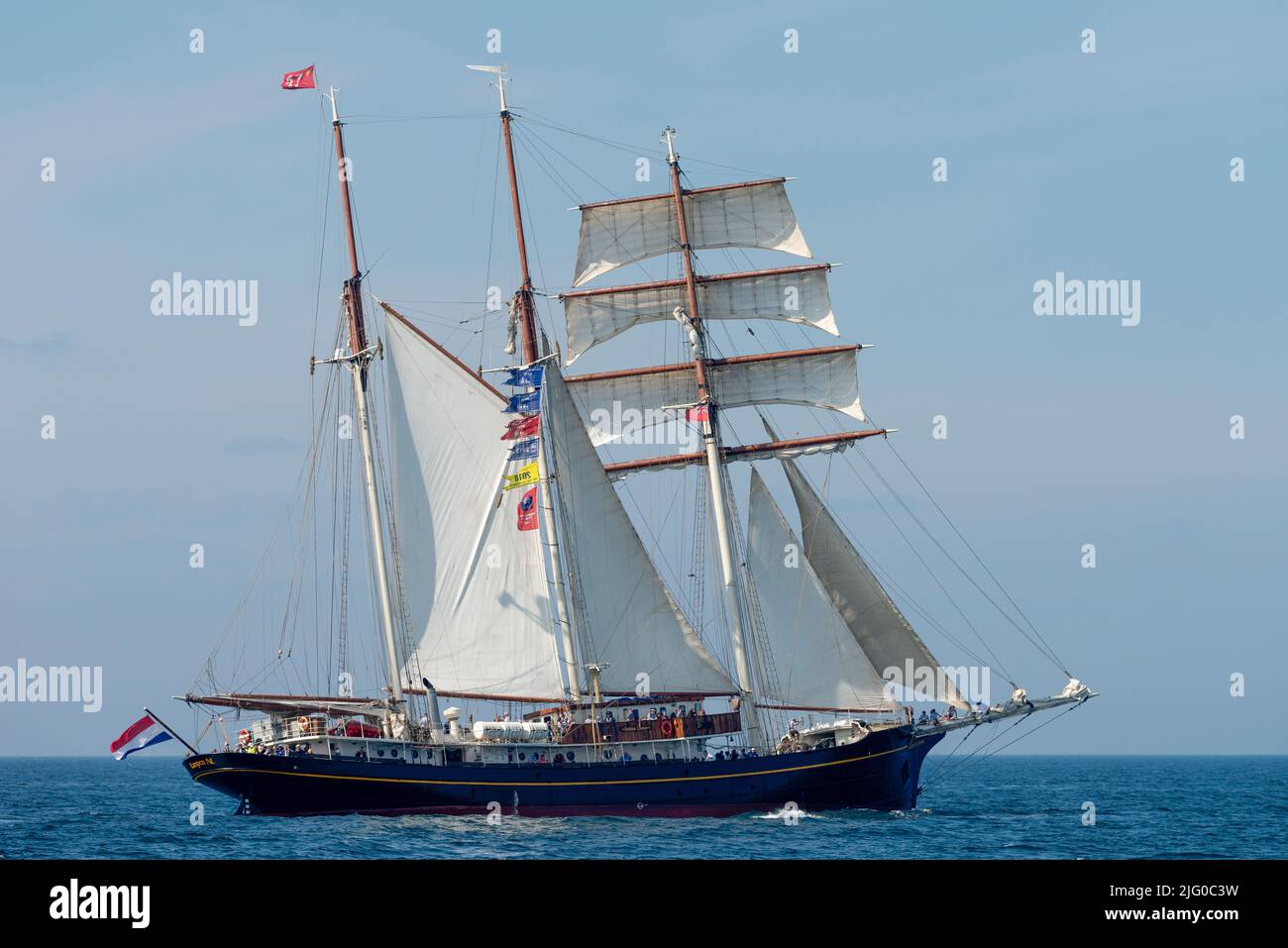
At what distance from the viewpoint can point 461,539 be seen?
223 feet

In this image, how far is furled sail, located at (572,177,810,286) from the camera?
250 feet

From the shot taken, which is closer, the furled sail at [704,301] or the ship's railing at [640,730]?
the ship's railing at [640,730]

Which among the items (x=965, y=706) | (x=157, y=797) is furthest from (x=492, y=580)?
(x=157, y=797)

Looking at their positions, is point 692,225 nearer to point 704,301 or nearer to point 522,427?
point 704,301

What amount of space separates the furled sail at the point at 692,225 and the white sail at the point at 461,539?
11699 mm

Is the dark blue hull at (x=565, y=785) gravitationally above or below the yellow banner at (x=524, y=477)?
below

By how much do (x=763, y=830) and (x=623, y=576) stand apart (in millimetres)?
13688

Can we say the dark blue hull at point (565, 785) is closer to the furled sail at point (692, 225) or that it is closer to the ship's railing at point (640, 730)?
the ship's railing at point (640, 730)

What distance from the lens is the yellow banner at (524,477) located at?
6812 centimetres

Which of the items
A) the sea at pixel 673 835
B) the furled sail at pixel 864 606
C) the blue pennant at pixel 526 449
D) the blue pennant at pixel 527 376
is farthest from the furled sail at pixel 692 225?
the sea at pixel 673 835

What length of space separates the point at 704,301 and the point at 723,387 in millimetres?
4169

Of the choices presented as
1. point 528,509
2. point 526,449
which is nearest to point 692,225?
point 526,449

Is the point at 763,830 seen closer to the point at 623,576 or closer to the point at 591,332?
the point at 623,576

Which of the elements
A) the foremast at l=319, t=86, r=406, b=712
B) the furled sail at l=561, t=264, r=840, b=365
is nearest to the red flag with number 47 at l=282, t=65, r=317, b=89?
the foremast at l=319, t=86, r=406, b=712
